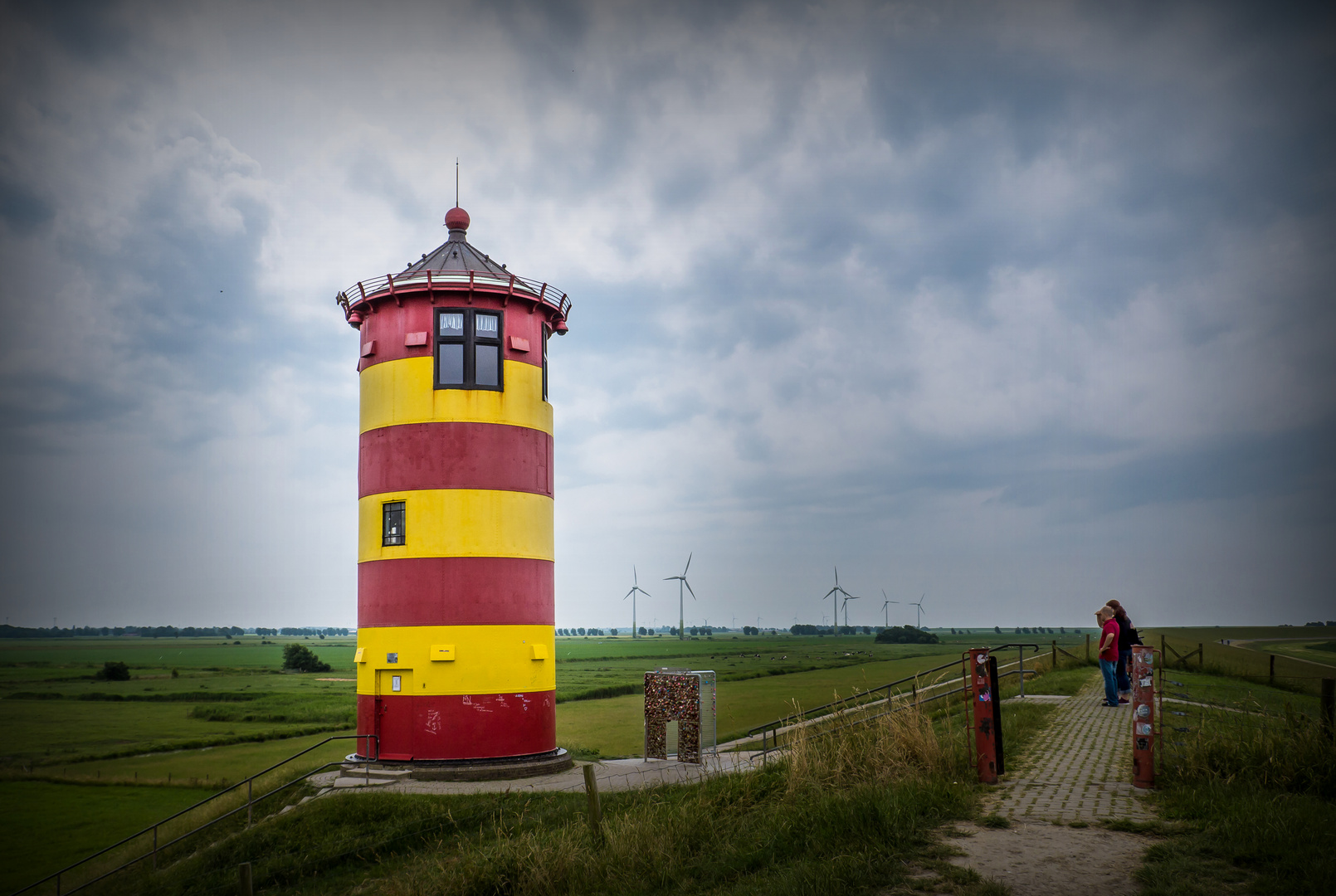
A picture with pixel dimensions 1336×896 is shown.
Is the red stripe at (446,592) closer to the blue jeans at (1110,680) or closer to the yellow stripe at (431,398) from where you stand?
the yellow stripe at (431,398)

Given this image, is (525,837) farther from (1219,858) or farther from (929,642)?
(929,642)

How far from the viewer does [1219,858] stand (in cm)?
829

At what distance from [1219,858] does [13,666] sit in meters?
121

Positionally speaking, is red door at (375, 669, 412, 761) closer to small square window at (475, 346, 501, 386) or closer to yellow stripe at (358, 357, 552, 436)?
yellow stripe at (358, 357, 552, 436)

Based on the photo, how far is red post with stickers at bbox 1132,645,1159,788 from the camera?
11141 mm

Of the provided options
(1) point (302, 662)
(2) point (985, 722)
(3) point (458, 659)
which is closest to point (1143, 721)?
(2) point (985, 722)

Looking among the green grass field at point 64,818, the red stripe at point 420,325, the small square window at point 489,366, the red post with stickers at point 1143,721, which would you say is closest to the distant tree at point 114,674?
the green grass field at point 64,818

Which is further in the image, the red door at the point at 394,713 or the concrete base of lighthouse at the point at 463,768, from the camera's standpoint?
the red door at the point at 394,713

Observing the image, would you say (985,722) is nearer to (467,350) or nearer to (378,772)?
(378,772)

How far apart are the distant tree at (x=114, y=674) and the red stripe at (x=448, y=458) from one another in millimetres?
73508

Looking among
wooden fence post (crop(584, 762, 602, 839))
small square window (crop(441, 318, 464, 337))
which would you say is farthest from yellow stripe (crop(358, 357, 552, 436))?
wooden fence post (crop(584, 762, 602, 839))

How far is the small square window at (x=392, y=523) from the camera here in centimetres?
1912

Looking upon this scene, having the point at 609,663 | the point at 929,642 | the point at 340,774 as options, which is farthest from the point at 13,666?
the point at 929,642

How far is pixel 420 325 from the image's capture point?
19.6 metres
